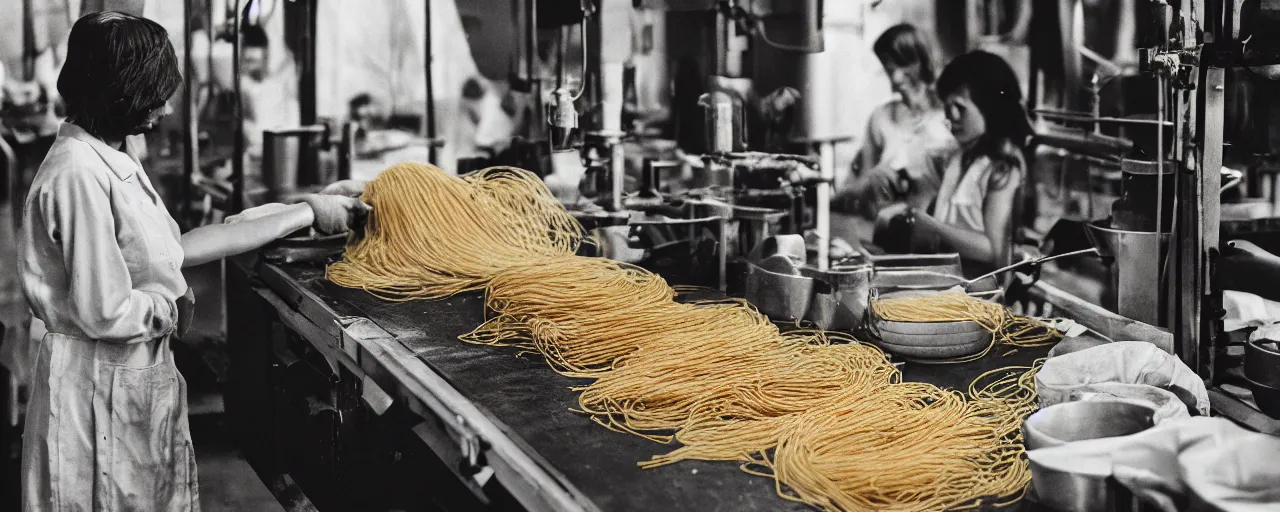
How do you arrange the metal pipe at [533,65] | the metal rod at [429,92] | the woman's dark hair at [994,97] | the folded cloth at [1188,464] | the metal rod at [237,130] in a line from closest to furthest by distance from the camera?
the folded cloth at [1188,464], the woman's dark hair at [994,97], the metal rod at [237,130], the metal rod at [429,92], the metal pipe at [533,65]

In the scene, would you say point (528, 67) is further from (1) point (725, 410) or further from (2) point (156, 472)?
(1) point (725, 410)

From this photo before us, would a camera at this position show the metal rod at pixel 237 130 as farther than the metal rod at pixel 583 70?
No

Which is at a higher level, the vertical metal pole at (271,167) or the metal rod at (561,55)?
the metal rod at (561,55)

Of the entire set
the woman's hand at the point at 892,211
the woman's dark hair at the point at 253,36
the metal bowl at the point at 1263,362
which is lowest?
the metal bowl at the point at 1263,362

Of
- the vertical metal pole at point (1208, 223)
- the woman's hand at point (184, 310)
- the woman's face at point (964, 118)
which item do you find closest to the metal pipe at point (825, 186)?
the woman's face at point (964, 118)

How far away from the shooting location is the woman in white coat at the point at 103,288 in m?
2.16

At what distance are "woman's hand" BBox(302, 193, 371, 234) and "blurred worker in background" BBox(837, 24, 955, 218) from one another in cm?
230

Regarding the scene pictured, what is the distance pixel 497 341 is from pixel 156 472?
2.56ft

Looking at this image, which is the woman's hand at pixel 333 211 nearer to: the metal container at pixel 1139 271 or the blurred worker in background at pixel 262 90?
the blurred worker in background at pixel 262 90

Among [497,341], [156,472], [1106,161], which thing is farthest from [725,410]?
[1106,161]

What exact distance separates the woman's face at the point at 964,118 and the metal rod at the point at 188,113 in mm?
3109

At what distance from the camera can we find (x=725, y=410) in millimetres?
1979

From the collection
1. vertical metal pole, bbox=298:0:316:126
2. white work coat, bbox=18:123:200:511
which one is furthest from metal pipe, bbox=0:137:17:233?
white work coat, bbox=18:123:200:511

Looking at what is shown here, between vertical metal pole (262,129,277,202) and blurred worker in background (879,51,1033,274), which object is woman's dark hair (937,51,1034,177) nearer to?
blurred worker in background (879,51,1033,274)
